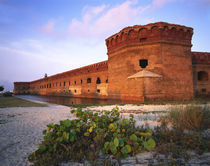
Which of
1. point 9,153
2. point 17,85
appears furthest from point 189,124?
point 17,85

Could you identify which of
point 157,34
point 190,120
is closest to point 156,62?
point 157,34

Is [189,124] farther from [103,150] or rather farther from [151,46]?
[151,46]

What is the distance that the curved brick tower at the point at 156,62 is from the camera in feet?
34.8

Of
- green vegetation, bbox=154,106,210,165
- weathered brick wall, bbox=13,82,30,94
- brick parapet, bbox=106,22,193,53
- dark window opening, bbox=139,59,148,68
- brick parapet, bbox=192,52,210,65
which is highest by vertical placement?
brick parapet, bbox=106,22,193,53

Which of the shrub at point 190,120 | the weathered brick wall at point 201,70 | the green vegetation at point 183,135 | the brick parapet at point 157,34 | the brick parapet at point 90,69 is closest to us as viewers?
the green vegetation at point 183,135

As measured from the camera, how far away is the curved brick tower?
10594 mm

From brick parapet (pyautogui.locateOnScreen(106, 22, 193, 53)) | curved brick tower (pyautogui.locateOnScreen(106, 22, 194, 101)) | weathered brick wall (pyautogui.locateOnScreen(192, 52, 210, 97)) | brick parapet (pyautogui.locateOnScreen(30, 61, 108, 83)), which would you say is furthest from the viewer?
brick parapet (pyautogui.locateOnScreen(30, 61, 108, 83))

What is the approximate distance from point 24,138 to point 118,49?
1122 centimetres

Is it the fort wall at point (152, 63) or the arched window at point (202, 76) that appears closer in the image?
the fort wall at point (152, 63)

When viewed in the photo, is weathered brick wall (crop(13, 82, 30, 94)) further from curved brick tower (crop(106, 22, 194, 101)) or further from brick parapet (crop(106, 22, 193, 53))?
brick parapet (crop(106, 22, 193, 53))

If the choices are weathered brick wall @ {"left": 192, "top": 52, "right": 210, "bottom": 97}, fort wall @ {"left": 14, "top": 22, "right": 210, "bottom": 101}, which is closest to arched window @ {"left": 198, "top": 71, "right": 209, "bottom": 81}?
weathered brick wall @ {"left": 192, "top": 52, "right": 210, "bottom": 97}

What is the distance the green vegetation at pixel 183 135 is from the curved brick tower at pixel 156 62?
A: 6.54 metres

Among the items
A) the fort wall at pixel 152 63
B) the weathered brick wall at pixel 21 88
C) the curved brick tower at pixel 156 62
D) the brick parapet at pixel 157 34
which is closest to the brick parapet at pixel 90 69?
the fort wall at pixel 152 63

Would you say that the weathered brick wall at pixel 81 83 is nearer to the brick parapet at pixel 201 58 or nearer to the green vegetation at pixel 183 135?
the brick parapet at pixel 201 58
